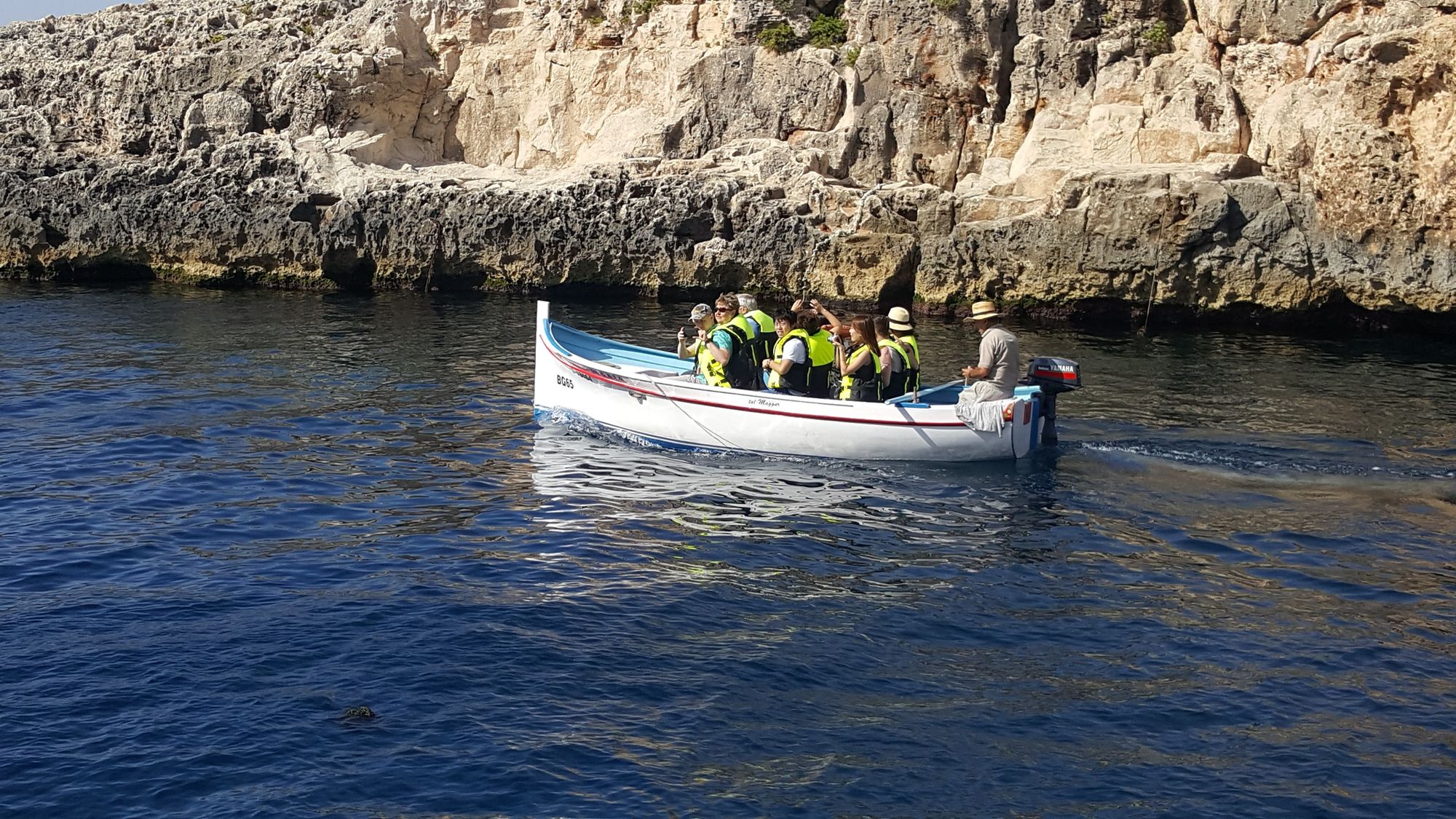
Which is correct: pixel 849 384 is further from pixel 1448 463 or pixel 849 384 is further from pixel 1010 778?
pixel 1010 778

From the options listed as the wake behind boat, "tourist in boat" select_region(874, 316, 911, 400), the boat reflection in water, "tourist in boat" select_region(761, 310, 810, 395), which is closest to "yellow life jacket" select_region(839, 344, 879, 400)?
"tourist in boat" select_region(874, 316, 911, 400)

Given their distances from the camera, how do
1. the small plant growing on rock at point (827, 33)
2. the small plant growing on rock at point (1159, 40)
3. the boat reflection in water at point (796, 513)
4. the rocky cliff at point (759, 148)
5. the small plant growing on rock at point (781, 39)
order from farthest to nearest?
the small plant growing on rock at point (781, 39)
the small plant growing on rock at point (827, 33)
the small plant growing on rock at point (1159, 40)
the rocky cliff at point (759, 148)
the boat reflection in water at point (796, 513)

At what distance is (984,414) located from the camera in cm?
1315

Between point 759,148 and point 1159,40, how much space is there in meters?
8.39

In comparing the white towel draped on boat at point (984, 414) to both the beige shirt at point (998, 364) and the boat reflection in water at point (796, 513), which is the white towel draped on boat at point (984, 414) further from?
the boat reflection in water at point (796, 513)

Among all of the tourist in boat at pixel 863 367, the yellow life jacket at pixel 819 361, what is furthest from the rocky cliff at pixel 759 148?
the tourist in boat at pixel 863 367

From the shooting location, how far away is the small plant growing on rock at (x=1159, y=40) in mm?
24312

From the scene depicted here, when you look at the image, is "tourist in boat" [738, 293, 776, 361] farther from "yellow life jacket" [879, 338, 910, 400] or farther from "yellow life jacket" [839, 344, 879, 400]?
"yellow life jacket" [879, 338, 910, 400]

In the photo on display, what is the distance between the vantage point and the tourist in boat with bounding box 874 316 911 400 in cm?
1396

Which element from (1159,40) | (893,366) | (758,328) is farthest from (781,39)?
(893,366)

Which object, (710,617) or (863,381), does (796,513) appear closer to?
(863,381)

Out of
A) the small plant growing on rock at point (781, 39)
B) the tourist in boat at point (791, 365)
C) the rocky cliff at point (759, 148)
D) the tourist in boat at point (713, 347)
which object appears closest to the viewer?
the tourist in boat at point (791, 365)

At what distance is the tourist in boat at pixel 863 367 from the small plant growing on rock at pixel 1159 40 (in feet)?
44.6

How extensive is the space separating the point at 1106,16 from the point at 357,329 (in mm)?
15499
